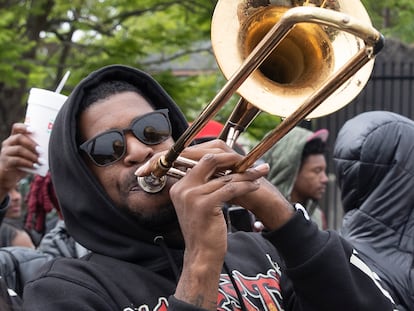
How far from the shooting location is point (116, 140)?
2408 millimetres

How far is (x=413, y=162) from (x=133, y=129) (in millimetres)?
Answer: 1087

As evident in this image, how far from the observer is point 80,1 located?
874cm

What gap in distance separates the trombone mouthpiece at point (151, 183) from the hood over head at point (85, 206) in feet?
0.38

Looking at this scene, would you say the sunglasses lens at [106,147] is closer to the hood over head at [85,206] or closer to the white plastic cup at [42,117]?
the hood over head at [85,206]

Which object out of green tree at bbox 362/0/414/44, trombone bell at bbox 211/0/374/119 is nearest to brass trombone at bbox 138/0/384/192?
trombone bell at bbox 211/0/374/119

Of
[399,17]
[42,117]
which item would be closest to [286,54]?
[42,117]

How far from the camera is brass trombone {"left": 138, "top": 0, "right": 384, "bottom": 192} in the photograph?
79.8 inches

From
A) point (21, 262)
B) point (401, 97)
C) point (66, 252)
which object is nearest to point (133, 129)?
point (21, 262)

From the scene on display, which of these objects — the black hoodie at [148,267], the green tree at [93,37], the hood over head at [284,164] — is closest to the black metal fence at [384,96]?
the green tree at [93,37]

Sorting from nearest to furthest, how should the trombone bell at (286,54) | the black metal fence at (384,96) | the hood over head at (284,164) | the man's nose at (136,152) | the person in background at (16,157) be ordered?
1. the trombone bell at (286,54)
2. the man's nose at (136,152)
3. the person in background at (16,157)
4. the hood over head at (284,164)
5. the black metal fence at (384,96)

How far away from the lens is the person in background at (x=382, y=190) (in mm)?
2879

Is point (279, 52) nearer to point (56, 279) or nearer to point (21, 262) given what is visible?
point (56, 279)

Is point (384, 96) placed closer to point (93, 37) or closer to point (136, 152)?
point (93, 37)

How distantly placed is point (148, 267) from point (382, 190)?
3.34 feet
